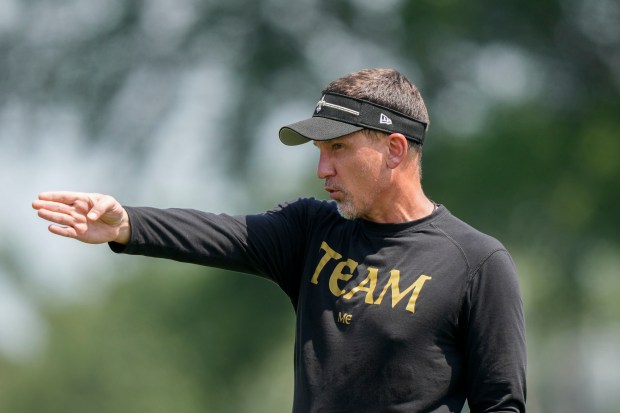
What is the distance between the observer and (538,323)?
22.5m

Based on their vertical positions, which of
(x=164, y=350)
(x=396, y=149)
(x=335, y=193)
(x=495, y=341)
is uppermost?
(x=396, y=149)

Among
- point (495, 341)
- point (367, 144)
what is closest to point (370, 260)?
point (367, 144)

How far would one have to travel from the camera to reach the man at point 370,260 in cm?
520

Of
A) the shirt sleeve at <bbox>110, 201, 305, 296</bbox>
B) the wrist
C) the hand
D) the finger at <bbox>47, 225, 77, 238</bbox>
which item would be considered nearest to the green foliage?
the shirt sleeve at <bbox>110, 201, 305, 296</bbox>

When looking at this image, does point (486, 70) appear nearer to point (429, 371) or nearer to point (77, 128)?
point (77, 128)

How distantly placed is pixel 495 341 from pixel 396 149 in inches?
36.3

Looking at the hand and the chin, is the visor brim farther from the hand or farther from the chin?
the hand

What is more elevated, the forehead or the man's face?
the forehead

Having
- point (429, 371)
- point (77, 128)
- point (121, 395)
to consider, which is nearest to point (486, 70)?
point (77, 128)

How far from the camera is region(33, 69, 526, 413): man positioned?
205 inches

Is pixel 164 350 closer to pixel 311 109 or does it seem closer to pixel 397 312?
pixel 311 109

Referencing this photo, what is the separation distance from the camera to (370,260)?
542 centimetres

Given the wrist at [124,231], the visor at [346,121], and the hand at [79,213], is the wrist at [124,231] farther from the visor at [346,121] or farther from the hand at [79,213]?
the visor at [346,121]

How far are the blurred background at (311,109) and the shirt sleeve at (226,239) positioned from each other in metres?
15.5
